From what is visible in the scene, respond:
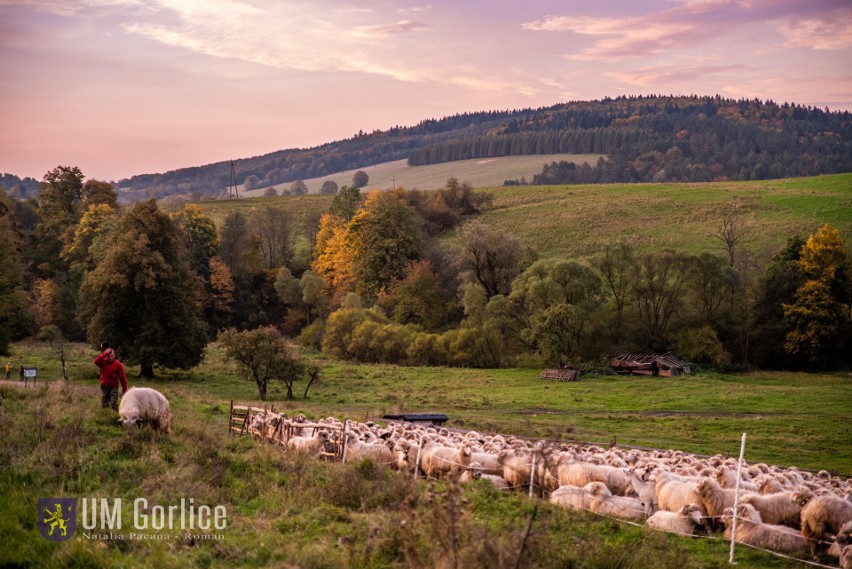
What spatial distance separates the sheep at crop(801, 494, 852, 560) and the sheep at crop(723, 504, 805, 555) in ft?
0.69

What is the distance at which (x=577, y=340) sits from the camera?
57281 mm

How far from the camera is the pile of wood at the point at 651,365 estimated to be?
53.9 m

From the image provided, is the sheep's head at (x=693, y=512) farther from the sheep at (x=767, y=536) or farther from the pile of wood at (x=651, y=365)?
the pile of wood at (x=651, y=365)

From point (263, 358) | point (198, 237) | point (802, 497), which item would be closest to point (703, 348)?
point (263, 358)

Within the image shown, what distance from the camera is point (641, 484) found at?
53.1 feet

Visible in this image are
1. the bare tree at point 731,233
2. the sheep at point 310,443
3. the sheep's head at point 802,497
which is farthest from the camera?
the bare tree at point 731,233

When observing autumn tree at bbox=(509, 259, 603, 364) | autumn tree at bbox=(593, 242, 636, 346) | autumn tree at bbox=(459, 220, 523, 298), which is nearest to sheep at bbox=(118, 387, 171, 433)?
autumn tree at bbox=(509, 259, 603, 364)

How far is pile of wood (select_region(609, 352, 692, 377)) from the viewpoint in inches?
2121

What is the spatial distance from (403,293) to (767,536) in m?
60.7

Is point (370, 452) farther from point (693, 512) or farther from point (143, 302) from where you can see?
point (143, 302)

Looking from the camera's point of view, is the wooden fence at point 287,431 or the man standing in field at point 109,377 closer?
the man standing in field at point 109,377

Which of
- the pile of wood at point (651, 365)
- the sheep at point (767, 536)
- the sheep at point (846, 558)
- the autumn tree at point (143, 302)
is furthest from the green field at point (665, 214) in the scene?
the sheep at point (846, 558)

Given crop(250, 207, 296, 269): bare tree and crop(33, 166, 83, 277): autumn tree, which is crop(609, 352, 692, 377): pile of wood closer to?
crop(250, 207, 296, 269): bare tree

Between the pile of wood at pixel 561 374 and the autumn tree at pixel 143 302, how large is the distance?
24.7m
